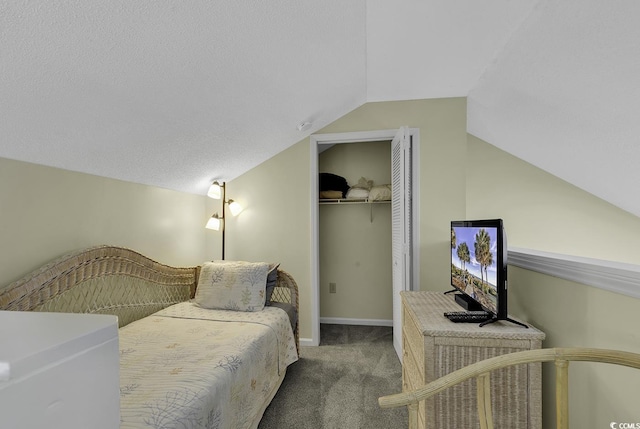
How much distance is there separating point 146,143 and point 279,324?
5.00 ft

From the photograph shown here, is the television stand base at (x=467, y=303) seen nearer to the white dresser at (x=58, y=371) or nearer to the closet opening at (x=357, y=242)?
the white dresser at (x=58, y=371)

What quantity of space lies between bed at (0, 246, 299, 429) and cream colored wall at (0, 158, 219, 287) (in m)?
0.10

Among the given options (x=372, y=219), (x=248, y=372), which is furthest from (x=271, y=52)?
(x=372, y=219)

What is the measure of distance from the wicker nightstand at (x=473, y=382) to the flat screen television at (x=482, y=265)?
10 centimetres

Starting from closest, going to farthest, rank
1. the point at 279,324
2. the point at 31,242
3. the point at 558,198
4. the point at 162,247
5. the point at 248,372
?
the point at 31,242 < the point at 248,372 < the point at 279,324 < the point at 162,247 < the point at 558,198

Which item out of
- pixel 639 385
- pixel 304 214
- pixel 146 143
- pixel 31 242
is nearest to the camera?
pixel 639 385

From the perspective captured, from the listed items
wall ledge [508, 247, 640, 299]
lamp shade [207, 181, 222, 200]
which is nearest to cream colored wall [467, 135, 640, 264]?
wall ledge [508, 247, 640, 299]

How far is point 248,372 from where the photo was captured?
5.19ft

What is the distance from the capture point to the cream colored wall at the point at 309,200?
2.65m

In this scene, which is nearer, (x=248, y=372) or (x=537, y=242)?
(x=248, y=372)

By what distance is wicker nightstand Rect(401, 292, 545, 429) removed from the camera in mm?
1193

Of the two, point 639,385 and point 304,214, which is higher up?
point 304,214

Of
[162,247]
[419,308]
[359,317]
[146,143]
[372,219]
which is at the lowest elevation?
[359,317]

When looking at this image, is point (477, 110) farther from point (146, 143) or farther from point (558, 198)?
point (146, 143)
